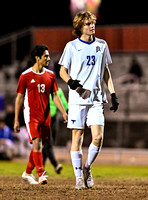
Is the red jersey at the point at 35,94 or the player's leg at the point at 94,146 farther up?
the red jersey at the point at 35,94

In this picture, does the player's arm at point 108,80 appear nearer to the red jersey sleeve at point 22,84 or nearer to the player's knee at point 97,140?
the player's knee at point 97,140

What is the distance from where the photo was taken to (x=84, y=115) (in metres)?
6.98

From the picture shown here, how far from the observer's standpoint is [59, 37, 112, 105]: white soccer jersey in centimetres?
695

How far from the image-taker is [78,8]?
28.0m

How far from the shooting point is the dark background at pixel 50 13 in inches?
1089

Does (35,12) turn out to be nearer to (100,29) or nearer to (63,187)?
(100,29)

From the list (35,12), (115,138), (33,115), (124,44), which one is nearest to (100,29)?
(124,44)

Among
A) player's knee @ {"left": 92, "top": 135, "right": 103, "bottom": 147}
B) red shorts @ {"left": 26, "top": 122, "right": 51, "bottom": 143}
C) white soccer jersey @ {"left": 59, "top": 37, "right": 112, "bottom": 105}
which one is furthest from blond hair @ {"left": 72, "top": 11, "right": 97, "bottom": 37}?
red shorts @ {"left": 26, "top": 122, "right": 51, "bottom": 143}

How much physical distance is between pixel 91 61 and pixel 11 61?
17.1 metres

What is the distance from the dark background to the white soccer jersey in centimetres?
2089

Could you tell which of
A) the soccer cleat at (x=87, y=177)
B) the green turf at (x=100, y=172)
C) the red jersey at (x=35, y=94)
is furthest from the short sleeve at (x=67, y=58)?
the green turf at (x=100, y=172)

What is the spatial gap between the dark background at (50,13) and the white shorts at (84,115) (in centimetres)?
2106

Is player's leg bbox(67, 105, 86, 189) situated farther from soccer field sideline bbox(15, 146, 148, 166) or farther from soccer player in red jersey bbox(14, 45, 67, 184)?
soccer field sideline bbox(15, 146, 148, 166)

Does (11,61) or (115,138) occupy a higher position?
(11,61)
